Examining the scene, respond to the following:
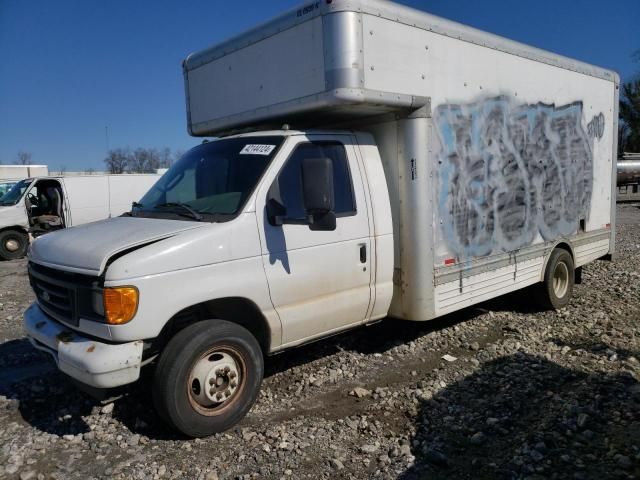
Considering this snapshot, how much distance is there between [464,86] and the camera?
512 cm

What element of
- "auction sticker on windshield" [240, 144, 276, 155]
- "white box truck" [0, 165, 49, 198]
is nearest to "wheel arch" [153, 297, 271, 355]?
"auction sticker on windshield" [240, 144, 276, 155]

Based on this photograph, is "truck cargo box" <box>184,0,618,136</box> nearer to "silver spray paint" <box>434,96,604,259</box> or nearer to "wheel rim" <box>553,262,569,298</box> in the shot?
"silver spray paint" <box>434,96,604,259</box>

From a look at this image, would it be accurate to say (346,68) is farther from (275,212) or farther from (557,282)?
(557,282)

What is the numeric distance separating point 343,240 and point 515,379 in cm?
197

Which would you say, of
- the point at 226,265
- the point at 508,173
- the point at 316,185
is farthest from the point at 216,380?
the point at 508,173

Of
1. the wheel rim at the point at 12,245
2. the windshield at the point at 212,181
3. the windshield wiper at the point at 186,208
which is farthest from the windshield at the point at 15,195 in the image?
the windshield wiper at the point at 186,208

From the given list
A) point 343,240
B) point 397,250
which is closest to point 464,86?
point 397,250

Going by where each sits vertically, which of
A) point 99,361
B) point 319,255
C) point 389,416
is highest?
point 319,255

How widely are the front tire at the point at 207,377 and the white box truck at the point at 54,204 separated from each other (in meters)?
12.7

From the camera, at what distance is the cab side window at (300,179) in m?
4.11

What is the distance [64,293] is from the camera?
12.2ft

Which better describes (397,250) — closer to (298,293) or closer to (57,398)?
(298,293)

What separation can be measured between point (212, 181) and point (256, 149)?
48 cm

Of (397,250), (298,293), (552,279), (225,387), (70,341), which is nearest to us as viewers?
(70,341)
